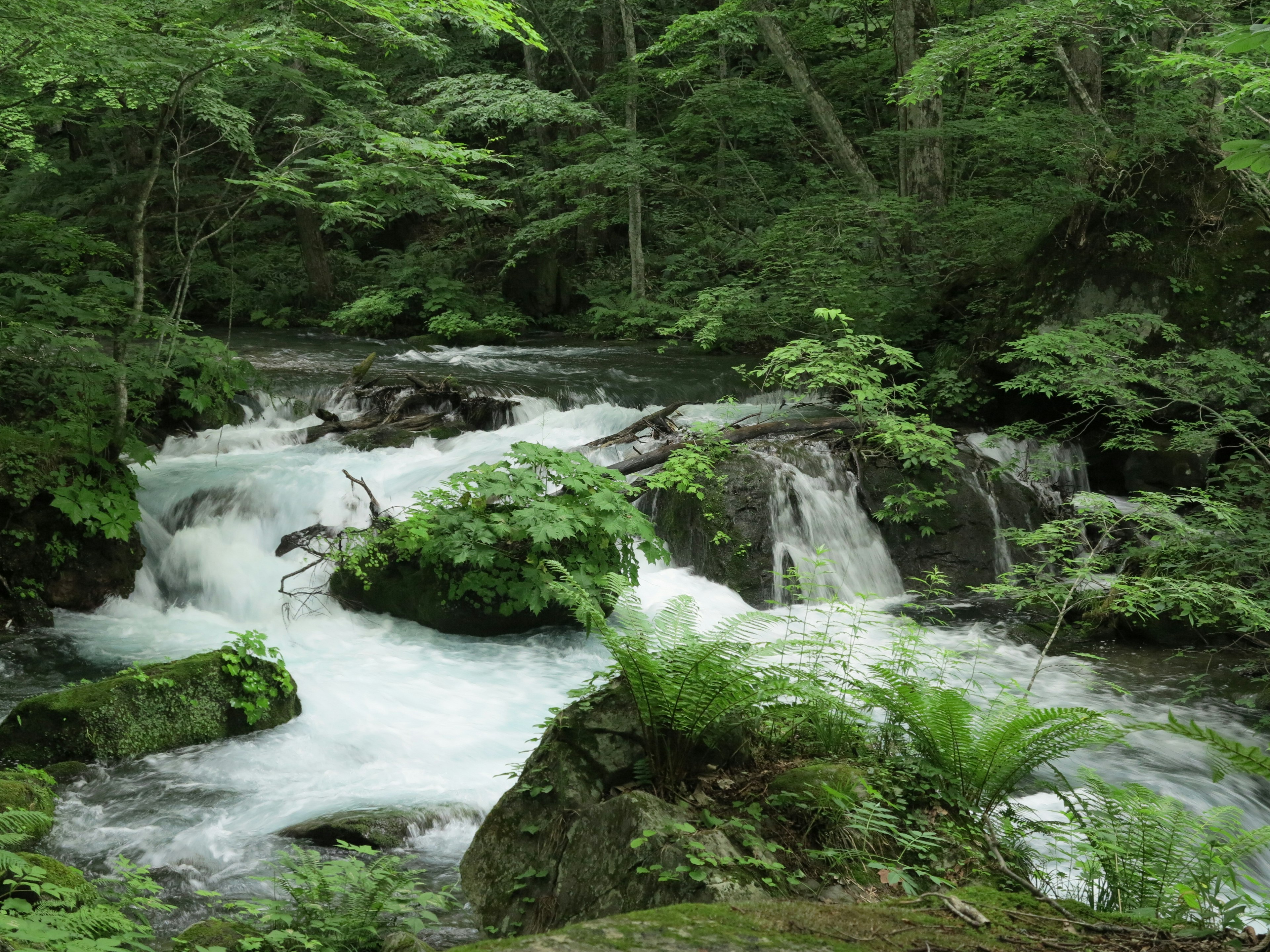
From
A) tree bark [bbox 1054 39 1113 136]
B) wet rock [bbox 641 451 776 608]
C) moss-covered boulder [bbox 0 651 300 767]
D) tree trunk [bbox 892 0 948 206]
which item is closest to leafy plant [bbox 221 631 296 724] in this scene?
moss-covered boulder [bbox 0 651 300 767]

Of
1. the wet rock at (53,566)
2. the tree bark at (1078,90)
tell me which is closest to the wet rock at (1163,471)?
the tree bark at (1078,90)

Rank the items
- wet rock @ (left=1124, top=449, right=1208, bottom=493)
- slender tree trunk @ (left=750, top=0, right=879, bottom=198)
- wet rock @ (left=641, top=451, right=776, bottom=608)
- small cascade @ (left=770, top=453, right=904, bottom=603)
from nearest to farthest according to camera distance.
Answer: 1. wet rock @ (left=641, top=451, right=776, bottom=608)
2. small cascade @ (left=770, top=453, right=904, bottom=603)
3. wet rock @ (left=1124, top=449, right=1208, bottom=493)
4. slender tree trunk @ (left=750, top=0, right=879, bottom=198)

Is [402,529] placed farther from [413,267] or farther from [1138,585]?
[413,267]

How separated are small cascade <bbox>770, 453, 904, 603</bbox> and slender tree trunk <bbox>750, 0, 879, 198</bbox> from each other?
6.81 m

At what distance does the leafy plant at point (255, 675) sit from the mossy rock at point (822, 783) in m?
4.08

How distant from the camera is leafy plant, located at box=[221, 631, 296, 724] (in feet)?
20.6

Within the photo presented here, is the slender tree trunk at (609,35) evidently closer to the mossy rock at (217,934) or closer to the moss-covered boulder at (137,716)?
the moss-covered boulder at (137,716)

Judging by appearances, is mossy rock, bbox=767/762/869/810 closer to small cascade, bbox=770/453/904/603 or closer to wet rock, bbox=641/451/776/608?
wet rock, bbox=641/451/776/608

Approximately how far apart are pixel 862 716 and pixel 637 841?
4.70 feet

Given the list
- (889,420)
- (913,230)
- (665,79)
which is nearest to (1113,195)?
(913,230)

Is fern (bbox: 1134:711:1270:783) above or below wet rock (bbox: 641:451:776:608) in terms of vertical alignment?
above

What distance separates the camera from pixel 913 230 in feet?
44.8

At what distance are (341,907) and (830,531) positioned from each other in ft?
24.2

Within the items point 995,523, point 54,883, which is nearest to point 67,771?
point 54,883
